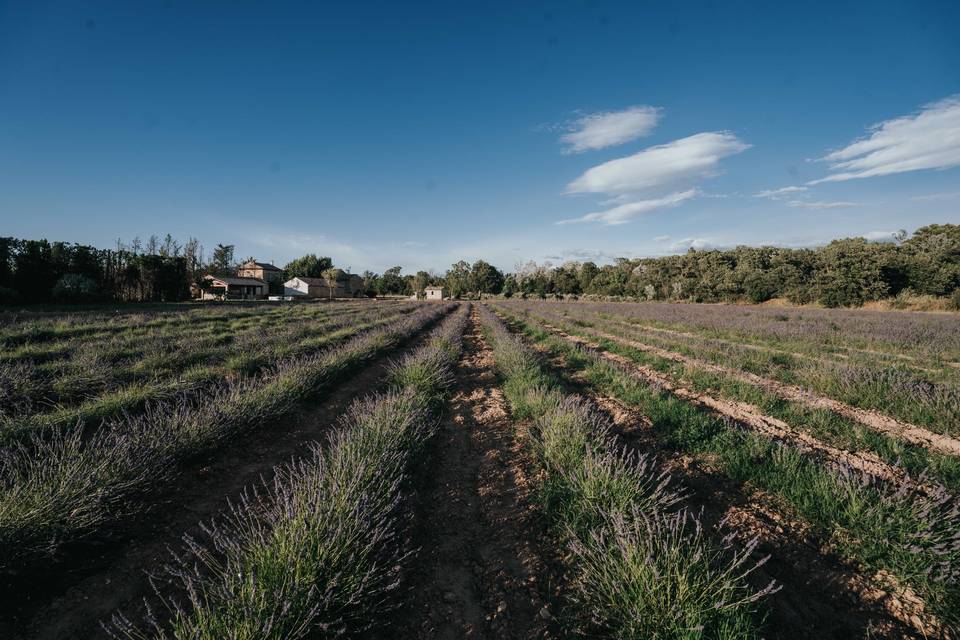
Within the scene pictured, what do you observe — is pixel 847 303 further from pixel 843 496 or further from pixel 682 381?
pixel 843 496

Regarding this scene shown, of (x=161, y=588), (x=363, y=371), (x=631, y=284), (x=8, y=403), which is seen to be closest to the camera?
(x=161, y=588)

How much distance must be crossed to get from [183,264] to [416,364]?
40830mm

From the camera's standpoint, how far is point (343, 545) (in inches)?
87.7

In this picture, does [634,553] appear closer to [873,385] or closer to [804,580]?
[804,580]

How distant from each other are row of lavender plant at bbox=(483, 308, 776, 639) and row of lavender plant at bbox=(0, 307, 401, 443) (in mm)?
4878

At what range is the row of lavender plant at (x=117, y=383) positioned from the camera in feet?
14.8

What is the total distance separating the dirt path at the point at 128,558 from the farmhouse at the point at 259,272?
80.8 meters

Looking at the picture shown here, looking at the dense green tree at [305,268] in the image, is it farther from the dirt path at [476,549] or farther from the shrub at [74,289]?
the dirt path at [476,549]

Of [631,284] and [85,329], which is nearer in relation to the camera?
[85,329]

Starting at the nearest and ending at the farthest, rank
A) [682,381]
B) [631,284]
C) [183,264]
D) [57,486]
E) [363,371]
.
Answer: [57,486]
[682,381]
[363,371]
[183,264]
[631,284]

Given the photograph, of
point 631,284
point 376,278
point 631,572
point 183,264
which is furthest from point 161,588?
point 376,278

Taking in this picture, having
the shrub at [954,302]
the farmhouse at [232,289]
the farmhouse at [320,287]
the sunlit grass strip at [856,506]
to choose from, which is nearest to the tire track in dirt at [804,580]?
the sunlit grass strip at [856,506]

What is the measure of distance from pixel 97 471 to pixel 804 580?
17.8 ft

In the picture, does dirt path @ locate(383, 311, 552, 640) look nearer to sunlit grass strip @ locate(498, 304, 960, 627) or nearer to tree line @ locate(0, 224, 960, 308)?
sunlit grass strip @ locate(498, 304, 960, 627)
